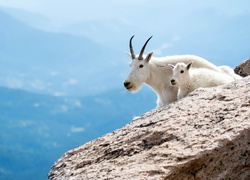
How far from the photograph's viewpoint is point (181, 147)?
3.73 m

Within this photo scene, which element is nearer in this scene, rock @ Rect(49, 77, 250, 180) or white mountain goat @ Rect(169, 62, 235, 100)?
rock @ Rect(49, 77, 250, 180)

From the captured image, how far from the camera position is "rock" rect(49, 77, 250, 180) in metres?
3.56

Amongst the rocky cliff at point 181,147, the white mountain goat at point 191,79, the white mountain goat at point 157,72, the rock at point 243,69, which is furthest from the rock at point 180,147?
the rock at point 243,69

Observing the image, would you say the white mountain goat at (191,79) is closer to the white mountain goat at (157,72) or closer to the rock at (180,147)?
the white mountain goat at (157,72)

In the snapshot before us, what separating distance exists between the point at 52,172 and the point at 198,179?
180 cm

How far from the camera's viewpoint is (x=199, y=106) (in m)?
4.61

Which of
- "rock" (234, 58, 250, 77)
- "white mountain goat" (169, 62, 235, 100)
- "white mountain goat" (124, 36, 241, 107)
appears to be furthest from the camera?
"rock" (234, 58, 250, 77)

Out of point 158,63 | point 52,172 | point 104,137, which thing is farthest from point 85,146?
point 158,63

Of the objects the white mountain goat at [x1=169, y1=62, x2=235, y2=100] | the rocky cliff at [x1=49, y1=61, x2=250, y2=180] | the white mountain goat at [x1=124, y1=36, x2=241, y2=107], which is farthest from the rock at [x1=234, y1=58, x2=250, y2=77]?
the rocky cliff at [x1=49, y1=61, x2=250, y2=180]

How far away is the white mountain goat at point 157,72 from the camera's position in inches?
324

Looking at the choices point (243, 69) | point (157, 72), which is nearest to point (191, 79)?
point (157, 72)

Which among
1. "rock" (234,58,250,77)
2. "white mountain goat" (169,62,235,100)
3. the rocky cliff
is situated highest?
"rock" (234,58,250,77)

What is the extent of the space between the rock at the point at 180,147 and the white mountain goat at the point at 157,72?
128 inches

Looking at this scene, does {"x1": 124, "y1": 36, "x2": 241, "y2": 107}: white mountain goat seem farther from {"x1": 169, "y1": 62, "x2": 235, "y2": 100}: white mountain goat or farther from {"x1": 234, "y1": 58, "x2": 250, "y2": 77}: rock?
{"x1": 169, "y1": 62, "x2": 235, "y2": 100}: white mountain goat
